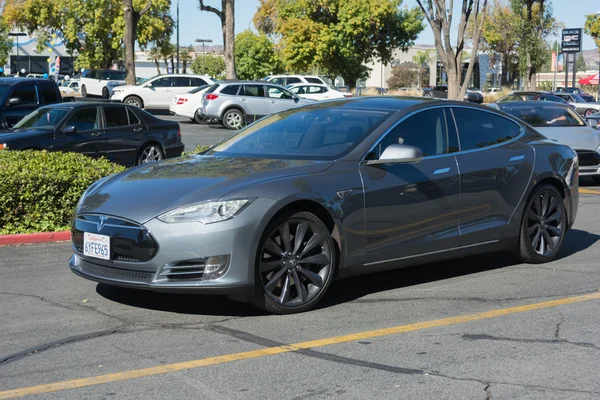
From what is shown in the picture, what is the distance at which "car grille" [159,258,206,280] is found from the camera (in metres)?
5.91

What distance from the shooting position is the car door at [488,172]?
7.48 m

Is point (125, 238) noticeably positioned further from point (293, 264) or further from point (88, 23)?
point (88, 23)

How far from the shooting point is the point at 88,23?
67.7 metres

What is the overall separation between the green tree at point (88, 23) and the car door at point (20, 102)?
47540 mm

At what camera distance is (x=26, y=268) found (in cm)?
812

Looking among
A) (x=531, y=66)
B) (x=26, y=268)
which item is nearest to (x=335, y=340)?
(x=26, y=268)

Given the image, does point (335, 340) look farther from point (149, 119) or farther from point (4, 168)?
point (149, 119)

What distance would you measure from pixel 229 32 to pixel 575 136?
75.1ft

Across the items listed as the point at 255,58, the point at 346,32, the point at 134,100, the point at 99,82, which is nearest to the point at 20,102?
the point at 134,100

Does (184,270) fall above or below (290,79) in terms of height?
below

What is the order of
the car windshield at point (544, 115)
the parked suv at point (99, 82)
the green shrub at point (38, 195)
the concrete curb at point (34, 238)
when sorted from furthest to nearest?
the parked suv at point (99, 82), the car windshield at point (544, 115), the green shrub at point (38, 195), the concrete curb at point (34, 238)

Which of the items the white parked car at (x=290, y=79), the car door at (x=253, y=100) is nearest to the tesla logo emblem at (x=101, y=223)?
the car door at (x=253, y=100)

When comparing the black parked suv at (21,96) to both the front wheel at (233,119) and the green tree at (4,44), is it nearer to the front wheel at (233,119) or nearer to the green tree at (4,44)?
the front wheel at (233,119)

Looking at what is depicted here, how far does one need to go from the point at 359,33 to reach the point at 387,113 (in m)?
53.6
